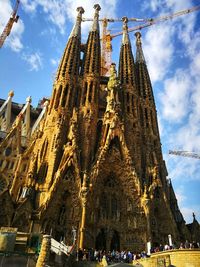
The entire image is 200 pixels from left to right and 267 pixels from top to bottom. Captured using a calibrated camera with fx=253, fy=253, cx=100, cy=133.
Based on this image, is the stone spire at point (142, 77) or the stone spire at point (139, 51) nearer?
the stone spire at point (142, 77)

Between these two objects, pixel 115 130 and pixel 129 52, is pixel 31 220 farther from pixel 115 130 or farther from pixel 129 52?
pixel 129 52

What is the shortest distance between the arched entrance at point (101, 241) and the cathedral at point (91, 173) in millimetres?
89

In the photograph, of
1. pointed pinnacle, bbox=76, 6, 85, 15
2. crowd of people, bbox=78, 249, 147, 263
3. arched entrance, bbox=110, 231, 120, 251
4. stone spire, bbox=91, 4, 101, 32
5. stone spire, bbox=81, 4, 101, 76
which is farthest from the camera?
pointed pinnacle, bbox=76, 6, 85, 15

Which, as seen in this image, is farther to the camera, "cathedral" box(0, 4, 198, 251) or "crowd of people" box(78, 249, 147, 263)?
"cathedral" box(0, 4, 198, 251)

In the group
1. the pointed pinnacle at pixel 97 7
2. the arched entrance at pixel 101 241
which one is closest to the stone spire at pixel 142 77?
the pointed pinnacle at pixel 97 7

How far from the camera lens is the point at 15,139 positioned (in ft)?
101

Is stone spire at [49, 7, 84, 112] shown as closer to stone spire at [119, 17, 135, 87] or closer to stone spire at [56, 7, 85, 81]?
stone spire at [56, 7, 85, 81]

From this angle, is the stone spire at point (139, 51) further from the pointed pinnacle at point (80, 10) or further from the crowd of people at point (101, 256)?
the crowd of people at point (101, 256)

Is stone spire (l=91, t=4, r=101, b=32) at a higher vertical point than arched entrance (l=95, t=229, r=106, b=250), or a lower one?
higher

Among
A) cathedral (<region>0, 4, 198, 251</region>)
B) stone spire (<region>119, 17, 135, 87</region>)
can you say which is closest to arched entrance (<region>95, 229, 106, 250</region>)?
cathedral (<region>0, 4, 198, 251</region>)

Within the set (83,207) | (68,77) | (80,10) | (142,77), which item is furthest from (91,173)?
(80,10)

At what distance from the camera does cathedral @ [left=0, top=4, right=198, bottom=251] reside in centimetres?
2122

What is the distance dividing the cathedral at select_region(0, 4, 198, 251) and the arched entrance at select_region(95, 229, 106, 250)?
9 centimetres

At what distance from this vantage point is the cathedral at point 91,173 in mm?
21219
